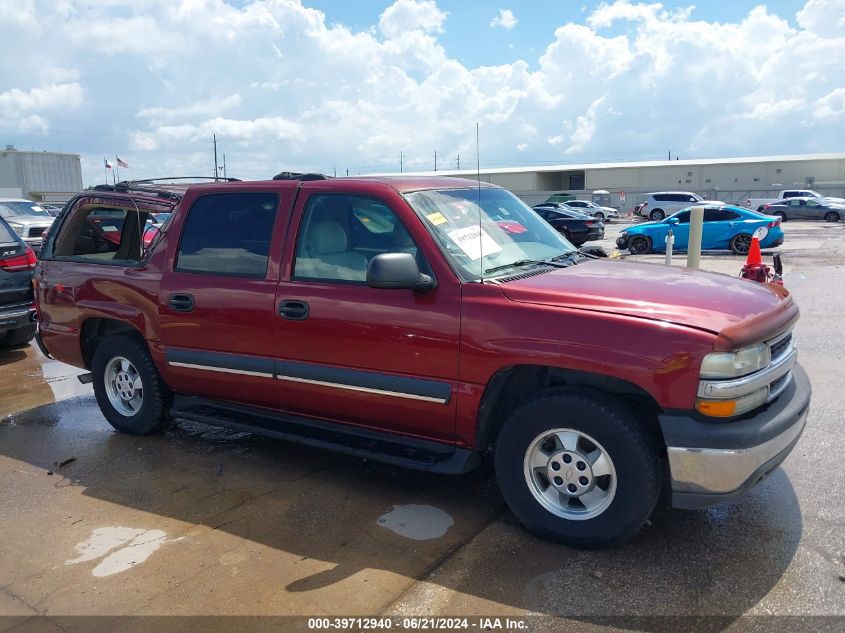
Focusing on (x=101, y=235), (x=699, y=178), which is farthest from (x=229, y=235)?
(x=699, y=178)

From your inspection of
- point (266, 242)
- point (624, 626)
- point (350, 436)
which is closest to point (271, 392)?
point (350, 436)

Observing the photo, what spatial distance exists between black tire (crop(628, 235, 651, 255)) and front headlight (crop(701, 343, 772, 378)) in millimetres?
17544

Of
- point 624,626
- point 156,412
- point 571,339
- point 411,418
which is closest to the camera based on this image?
point 624,626

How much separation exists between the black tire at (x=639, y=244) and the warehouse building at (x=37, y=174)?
229 ft

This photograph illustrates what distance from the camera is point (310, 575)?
3.22 meters

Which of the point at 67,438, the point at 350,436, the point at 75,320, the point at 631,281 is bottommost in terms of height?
the point at 67,438

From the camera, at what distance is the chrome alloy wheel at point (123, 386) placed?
202 inches

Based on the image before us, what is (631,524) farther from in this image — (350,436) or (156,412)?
(156,412)

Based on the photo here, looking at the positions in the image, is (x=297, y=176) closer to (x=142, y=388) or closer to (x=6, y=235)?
(x=142, y=388)

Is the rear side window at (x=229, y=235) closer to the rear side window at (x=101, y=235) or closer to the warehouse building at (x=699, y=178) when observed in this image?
the rear side window at (x=101, y=235)

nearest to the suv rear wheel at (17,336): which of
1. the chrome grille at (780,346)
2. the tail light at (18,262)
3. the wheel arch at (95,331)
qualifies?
the tail light at (18,262)

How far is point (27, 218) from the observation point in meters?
18.3

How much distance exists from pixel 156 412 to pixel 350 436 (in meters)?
1.77

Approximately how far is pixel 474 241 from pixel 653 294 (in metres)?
1.02
